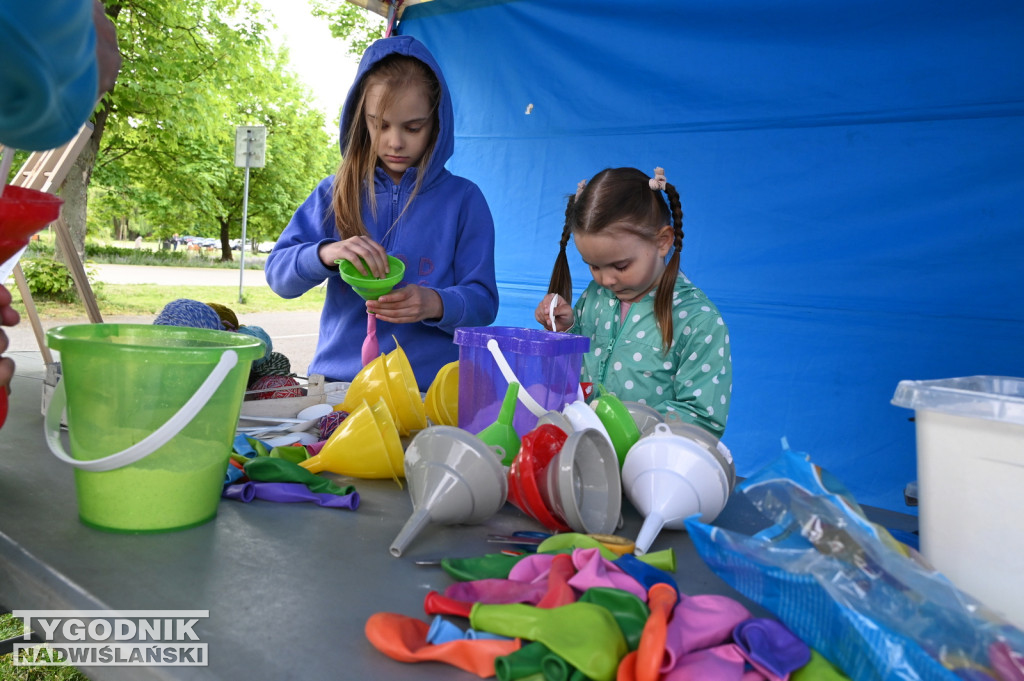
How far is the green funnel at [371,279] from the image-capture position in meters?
1.19

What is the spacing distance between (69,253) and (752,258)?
87.8 inches

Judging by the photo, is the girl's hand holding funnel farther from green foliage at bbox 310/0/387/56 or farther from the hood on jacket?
green foliage at bbox 310/0/387/56

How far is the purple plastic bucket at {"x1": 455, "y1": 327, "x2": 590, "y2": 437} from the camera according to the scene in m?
0.98

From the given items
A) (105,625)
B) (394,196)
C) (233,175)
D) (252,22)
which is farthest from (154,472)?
(233,175)

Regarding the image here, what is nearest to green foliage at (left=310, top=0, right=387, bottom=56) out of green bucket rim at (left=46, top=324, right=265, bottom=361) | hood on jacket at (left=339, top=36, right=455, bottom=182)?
hood on jacket at (left=339, top=36, right=455, bottom=182)

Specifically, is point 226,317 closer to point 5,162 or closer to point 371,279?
point 371,279

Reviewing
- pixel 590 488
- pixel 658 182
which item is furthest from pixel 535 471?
pixel 658 182

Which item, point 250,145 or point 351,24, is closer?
point 351,24

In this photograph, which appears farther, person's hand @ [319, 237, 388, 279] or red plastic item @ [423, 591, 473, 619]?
person's hand @ [319, 237, 388, 279]

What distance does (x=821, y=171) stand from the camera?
92.9 inches

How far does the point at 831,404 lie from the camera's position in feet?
7.72

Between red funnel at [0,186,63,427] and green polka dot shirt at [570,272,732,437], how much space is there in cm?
104

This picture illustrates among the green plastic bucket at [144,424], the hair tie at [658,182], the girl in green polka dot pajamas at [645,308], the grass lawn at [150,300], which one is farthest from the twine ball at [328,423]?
the grass lawn at [150,300]

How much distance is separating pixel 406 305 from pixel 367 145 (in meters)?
0.57
